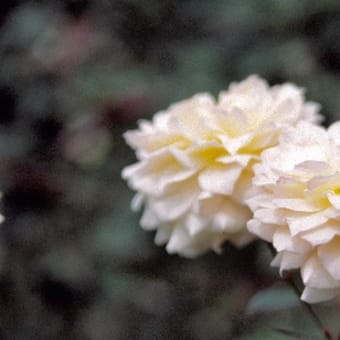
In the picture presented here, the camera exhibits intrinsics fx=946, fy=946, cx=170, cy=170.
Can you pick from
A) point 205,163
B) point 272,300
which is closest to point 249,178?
point 205,163

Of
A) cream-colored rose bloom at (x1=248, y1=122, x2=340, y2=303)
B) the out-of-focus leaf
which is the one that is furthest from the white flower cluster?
the out-of-focus leaf

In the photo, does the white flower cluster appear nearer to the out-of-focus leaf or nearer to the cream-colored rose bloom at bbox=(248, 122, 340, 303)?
the cream-colored rose bloom at bbox=(248, 122, 340, 303)

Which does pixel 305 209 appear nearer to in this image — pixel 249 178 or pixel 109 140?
pixel 249 178

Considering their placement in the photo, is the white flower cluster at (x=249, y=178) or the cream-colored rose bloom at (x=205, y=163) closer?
the white flower cluster at (x=249, y=178)

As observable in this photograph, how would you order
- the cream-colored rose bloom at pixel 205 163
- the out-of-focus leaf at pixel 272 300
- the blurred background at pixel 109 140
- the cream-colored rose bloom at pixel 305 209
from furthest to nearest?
the blurred background at pixel 109 140 < the out-of-focus leaf at pixel 272 300 < the cream-colored rose bloom at pixel 205 163 < the cream-colored rose bloom at pixel 305 209

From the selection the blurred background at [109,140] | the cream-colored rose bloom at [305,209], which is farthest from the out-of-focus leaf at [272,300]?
the blurred background at [109,140]

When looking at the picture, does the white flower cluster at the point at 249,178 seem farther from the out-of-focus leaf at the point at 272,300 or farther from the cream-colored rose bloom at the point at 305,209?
the out-of-focus leaf at the point at 272,300

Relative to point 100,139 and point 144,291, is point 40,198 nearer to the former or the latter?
point 100,139
